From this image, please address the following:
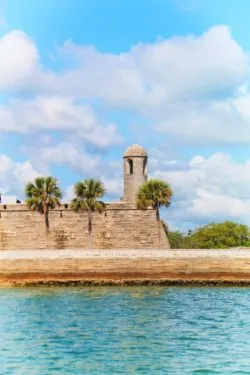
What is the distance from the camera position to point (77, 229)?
5275 centimetres

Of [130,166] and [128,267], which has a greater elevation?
[130,166]

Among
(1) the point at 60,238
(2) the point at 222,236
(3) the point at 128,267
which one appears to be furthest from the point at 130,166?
(2) the point at 222,236

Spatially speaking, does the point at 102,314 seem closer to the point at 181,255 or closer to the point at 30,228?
the point at 181,255

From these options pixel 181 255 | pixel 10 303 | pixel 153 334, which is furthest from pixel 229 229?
pixel 153 334

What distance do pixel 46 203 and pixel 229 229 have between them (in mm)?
35632

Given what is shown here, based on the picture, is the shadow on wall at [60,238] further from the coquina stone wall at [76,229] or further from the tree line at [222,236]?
the tree line at [222,236]

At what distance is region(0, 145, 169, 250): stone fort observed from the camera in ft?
171

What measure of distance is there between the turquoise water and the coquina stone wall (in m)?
19.1

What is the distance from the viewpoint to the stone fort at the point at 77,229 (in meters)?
52.2

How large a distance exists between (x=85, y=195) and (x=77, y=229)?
9.67 ft

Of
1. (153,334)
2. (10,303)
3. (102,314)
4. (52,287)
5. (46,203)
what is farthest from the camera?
(46,203)

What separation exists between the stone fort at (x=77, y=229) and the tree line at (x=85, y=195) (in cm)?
69

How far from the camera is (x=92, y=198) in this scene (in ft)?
168

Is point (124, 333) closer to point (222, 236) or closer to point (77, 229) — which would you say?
point (77, 229)
